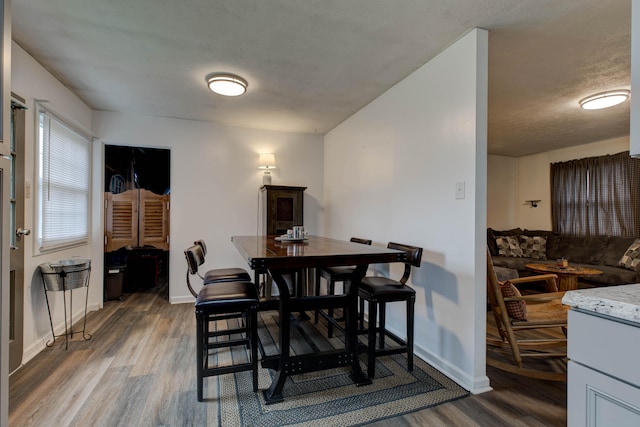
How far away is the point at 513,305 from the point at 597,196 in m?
4.31

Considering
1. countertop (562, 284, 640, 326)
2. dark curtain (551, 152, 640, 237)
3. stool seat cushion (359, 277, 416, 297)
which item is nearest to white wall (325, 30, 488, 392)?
stool seat cushion (359, 277, 416, 297)

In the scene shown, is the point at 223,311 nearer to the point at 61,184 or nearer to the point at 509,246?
the point at 61,184

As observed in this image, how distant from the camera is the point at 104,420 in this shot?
5.53 ft

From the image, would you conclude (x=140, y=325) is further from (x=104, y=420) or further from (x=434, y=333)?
(x=434, y=333)

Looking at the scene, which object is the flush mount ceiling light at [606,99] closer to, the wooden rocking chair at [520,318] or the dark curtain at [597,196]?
the dark curtain at [597,196]

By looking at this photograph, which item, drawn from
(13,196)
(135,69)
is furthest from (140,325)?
(135,69)

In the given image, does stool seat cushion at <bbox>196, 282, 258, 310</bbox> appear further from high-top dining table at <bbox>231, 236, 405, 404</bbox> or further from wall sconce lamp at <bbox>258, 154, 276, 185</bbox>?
wall sconce lamp at <bbox>258, 154, 276, 185</bbox>

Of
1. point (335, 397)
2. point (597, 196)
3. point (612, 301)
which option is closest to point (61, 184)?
point (335, 397)

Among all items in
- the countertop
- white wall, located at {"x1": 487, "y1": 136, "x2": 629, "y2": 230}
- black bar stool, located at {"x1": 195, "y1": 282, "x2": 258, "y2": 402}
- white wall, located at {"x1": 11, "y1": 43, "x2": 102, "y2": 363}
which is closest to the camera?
the countertop

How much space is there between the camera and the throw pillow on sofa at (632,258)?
13.4 feet

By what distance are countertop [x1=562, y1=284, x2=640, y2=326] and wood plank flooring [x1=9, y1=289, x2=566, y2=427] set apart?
1.23 metres

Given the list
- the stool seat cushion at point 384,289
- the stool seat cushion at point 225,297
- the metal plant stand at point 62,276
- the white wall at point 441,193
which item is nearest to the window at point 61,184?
the metal plant stand at point 62,276

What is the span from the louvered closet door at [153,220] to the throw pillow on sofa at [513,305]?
4.98 m

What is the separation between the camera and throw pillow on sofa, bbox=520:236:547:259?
529cm
